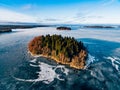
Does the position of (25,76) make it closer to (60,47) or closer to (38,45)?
(60,47)

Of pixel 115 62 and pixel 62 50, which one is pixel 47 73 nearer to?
pixel 62 50

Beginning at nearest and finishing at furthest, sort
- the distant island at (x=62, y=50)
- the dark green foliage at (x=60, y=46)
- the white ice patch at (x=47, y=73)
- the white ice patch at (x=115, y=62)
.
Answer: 1. the white ice patch at (x=47, y=73)
2. the distant island at (x=62, y=50)
3. the white ice patch at (x=115, y=62)
4. the dark green foliage at (x=60, y=46)

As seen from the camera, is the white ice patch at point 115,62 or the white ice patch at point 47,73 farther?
the white ice patch at point 115,62

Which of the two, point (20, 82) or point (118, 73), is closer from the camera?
point (20, 82)

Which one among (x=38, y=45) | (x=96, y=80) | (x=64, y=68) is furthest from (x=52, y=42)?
(x=96, y=80)

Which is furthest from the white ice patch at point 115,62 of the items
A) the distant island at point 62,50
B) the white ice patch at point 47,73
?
the white ice patch at point 47,73

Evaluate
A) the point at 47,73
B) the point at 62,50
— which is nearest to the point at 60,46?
the point at 62,50

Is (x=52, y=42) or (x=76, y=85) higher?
(x=52, y=42)

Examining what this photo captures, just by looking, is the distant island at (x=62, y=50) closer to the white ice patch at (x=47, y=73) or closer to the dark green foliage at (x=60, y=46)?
the dark green foliage at (x=60, y=46)
